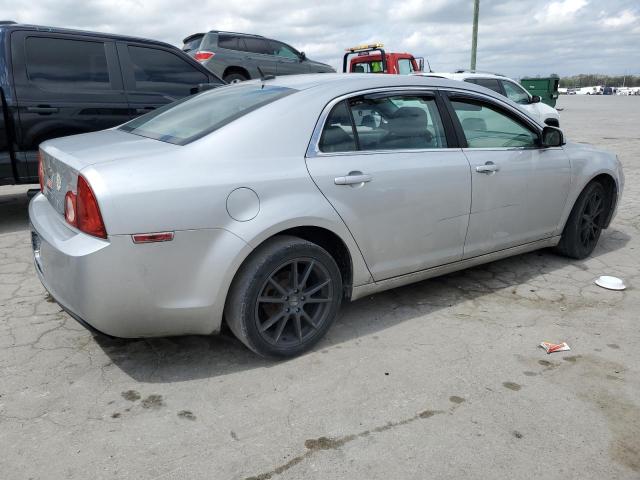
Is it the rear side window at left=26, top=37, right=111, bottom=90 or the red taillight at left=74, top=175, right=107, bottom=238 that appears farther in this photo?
the rear side window at left=26, top=37, right=111, bottom=90

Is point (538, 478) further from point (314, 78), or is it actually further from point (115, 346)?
point (314, 78)

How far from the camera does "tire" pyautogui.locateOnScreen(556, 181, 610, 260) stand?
15.1 ft

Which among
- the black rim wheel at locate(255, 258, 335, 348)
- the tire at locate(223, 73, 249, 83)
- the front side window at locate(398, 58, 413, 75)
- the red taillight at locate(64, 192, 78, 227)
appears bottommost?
the black rim wheel at locate(255, 258, 335, 348)

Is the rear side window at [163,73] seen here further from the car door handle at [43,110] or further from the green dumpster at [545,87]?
Result: the green dumpster at [545,87]

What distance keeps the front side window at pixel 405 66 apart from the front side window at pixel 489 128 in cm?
1193

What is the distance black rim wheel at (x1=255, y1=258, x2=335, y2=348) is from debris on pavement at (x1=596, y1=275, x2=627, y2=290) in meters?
2.34

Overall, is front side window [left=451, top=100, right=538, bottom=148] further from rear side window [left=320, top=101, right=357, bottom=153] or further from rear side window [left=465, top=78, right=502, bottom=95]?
rear side window [left=465, top=78, right=502, bottom=95]

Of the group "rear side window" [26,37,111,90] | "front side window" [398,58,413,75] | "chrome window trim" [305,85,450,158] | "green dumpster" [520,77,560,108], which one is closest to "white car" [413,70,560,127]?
"front side window" [398,58,413,75]

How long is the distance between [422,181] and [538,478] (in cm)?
178

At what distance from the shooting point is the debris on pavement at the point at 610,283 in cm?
420

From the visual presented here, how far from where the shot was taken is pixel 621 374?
297 cm

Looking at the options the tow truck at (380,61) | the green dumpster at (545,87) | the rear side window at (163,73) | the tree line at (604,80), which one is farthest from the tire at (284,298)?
the tree line at (604,80)

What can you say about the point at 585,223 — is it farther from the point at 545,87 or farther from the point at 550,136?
the point at 545,87

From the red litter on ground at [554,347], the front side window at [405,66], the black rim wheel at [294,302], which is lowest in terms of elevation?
the red litter on ground at [554,347]
